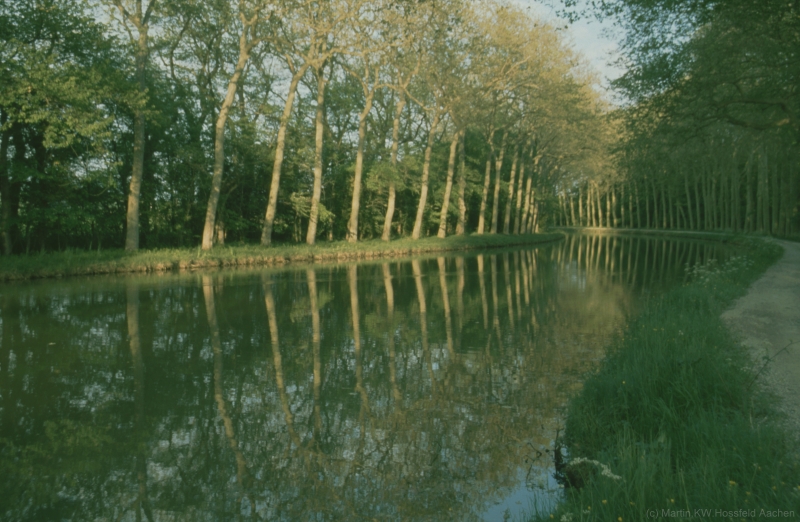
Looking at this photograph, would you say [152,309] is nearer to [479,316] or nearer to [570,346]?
[479,316]

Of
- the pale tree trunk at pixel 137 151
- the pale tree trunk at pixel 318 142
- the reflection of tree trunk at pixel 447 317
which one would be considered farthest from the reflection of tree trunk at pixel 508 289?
the pale tree trunk at pixel 137 151

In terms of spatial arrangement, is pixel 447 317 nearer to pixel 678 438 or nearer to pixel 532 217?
pixel 678 438

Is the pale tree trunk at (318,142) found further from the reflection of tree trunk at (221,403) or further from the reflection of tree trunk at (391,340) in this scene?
the reflection of tree trunk at (221,403)

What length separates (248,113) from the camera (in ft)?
109

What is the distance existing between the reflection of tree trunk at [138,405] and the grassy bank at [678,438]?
116 inches

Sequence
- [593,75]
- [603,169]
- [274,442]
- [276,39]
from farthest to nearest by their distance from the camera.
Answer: [603,169] → [593,75] → [276,39] → [274,442]

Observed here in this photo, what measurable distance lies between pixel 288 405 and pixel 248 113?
93.6 ft

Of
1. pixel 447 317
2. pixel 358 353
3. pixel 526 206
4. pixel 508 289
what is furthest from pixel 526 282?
pixel 526 206

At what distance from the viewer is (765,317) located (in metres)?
10.4

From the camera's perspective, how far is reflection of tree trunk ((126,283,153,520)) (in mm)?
4820

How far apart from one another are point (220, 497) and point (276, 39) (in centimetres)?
2405

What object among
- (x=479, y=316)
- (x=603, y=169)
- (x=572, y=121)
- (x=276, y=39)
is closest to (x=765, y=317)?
(x=479, y=316)

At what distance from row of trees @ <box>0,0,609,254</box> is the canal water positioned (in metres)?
9.92

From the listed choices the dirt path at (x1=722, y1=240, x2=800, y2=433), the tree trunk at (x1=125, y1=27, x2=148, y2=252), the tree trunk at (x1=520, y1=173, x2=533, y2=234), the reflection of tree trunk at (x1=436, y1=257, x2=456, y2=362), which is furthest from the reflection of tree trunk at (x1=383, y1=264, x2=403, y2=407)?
the tree trunk at (x1=520, y1=173, x2=533, y2=234)
